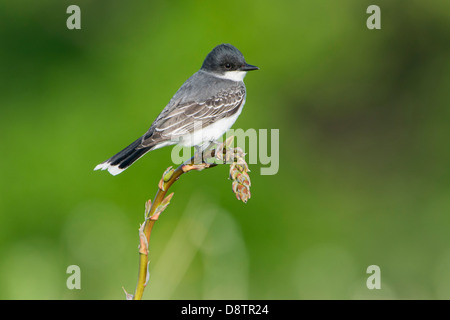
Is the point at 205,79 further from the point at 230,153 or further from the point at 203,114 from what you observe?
the point at 230,153

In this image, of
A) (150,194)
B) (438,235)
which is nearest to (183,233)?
(150,194)

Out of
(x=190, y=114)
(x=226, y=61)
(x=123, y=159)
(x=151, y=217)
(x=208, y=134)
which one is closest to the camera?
(x=151, y=217)

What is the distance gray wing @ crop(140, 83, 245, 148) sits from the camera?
3938mm

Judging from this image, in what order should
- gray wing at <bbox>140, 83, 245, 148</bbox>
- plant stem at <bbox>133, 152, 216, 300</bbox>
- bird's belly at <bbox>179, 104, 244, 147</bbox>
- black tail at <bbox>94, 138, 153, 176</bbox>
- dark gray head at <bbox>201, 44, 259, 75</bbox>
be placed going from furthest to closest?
dark gray head at <bbox>201, 44, 259, 75</bbox>, bird's belly at <bbox>179, 104, 244, 147</bbox>, gray wing at <bbox>140, 83, 245, 148</bbox>, black tail at <bbox>94, 138, 153, 176</bbox>, plant stem at <bbox>133, 152, 216, 300</bbox>

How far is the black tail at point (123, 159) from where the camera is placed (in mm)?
3395

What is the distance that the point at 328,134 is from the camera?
8.50m

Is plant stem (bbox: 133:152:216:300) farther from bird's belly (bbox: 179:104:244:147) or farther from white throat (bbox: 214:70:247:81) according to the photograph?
white throat (bbox: 214:70:247:81)

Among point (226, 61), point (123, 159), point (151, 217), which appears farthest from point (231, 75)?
point (151, 217)

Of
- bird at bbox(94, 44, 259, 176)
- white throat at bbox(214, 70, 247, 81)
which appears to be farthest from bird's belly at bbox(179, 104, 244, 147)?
white throat at bbox(214, 70, 247, 81)

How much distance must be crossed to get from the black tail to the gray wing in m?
0.04

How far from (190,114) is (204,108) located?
22 centimetres

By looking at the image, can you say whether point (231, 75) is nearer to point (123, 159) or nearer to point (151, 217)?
point (123, 159)

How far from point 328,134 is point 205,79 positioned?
405 cm

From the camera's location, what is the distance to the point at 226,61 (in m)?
4.80
